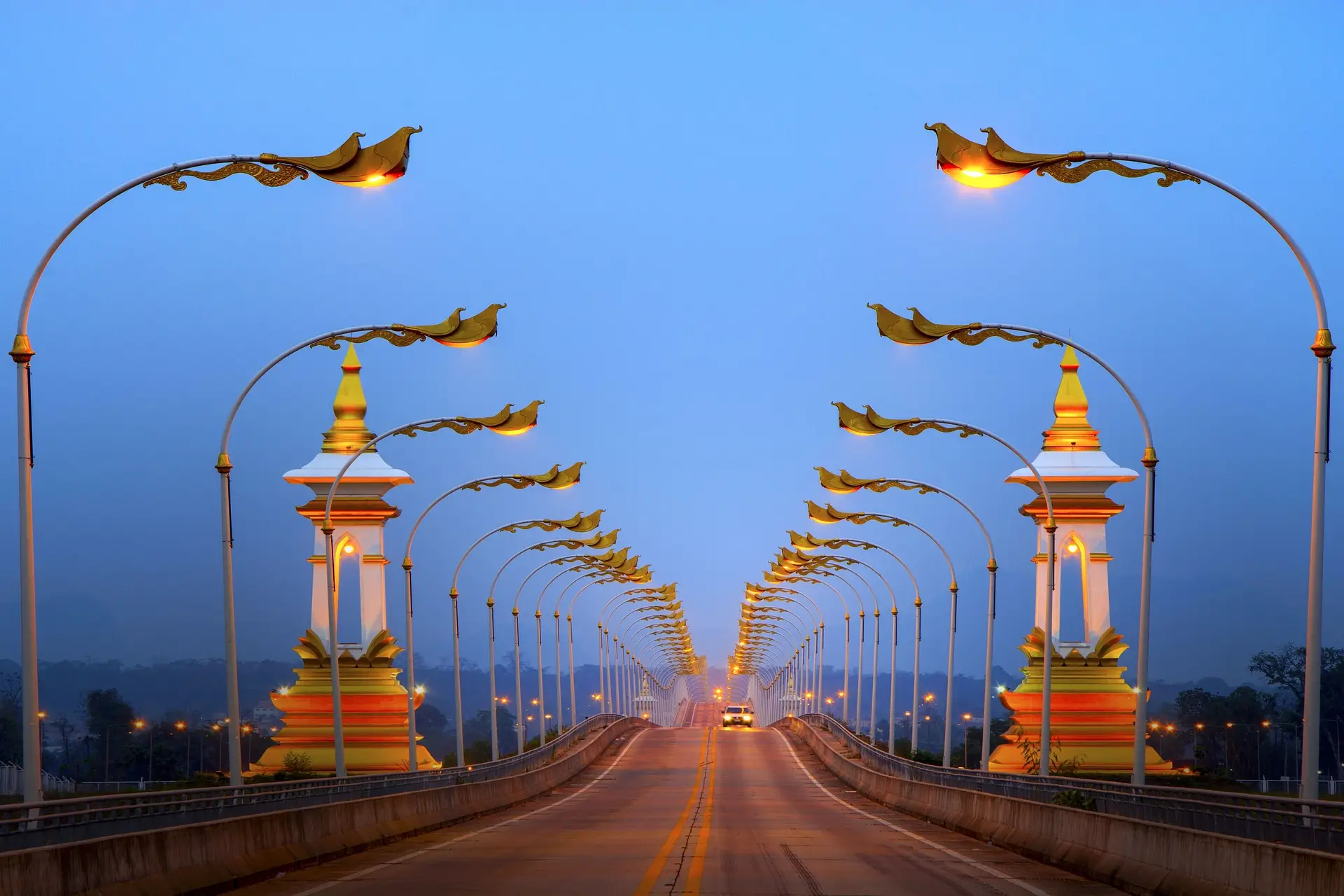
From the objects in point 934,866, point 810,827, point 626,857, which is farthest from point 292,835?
point 810,827

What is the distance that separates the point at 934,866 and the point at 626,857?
13.5ft

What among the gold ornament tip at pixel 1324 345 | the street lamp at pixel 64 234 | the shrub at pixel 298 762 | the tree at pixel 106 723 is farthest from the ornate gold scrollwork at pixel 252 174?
the tree at pixel 106 723

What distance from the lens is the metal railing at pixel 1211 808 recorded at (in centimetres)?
1792

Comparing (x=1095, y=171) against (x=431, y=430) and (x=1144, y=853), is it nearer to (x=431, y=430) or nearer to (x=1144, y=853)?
(x=1144, y=853)

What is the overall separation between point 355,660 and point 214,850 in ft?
139

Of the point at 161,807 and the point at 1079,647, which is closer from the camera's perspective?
the point at 161,807

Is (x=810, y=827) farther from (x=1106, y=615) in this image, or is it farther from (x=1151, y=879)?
(x=1106, y=615)

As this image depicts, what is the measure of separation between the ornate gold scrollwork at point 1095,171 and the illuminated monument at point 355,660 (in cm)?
4034

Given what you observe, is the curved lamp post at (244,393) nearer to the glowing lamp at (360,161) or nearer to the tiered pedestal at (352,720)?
the glowing lamp at (360,161)

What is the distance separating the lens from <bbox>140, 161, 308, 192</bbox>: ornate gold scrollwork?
23297mm

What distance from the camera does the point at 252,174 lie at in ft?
77.0

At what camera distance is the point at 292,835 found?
23.9m

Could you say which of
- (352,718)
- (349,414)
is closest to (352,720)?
(352,718)

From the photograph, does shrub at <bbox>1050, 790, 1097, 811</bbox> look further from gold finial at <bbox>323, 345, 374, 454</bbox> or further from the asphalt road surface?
gold finial at <bbox>323, 345, 374, 454</bbox>
